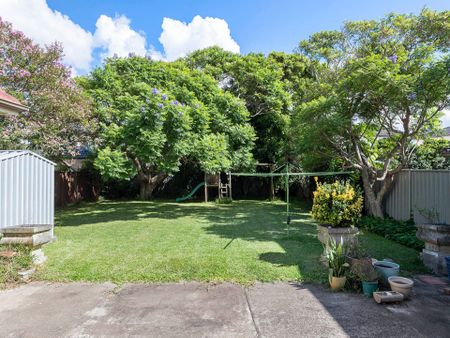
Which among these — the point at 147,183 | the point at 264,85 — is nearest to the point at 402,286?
the point at 264,85

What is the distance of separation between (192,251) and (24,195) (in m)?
3.32

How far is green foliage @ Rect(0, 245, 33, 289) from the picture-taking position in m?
4.11

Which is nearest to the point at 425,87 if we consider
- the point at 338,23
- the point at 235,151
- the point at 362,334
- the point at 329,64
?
the point at 362,334

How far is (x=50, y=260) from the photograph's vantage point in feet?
16.6

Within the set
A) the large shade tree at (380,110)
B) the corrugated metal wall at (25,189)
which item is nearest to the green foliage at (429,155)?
the large shade tree at (380,110)

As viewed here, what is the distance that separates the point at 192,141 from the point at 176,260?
5520 millimetres

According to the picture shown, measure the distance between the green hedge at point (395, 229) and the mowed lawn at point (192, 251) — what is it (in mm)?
271

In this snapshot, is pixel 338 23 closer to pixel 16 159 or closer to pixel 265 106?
pixel 265 106

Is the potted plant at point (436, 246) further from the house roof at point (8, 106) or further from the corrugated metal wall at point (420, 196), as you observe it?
the house roof at point (8, 106)

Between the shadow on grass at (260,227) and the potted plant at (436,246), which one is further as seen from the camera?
the shadow on grass at (260,227)

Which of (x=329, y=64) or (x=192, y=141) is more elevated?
(x=329, y=64)

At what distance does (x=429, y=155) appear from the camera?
9039 mm

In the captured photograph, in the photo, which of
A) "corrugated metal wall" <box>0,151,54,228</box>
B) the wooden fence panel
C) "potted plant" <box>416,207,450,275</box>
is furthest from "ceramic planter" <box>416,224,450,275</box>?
the wooden fence panel

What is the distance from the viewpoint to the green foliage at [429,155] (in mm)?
8844
